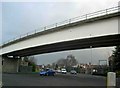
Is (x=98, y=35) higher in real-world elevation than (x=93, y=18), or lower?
lower

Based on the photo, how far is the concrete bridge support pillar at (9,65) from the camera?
227ft

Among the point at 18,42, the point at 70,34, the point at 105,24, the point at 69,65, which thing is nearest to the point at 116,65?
the point at 18,42

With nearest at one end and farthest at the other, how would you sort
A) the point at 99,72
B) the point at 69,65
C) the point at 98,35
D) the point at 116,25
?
1. the point at 116,25
2. the point at 98,35
3. the point at 99,72
4. the point at 69,65

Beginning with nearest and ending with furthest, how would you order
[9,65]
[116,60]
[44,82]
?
1. [44,82]
2. [116,60]
3. [9,65]

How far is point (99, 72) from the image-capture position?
83.6 metres

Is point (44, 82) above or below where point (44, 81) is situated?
above

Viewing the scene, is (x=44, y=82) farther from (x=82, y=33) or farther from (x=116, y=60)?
(x=116, y=60)

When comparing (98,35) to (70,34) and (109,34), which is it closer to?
(109,34)

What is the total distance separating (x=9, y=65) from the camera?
71.3 m

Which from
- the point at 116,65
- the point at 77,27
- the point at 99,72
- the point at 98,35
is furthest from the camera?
the point at 99,72

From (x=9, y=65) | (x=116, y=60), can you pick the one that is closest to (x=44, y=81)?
(x=116, y=60)

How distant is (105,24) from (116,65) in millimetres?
36403

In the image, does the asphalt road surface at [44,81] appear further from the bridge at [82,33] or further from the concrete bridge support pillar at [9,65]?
the concrete bridge support pillar at [9,65]

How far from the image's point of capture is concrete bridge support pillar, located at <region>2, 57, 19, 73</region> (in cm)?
6912
